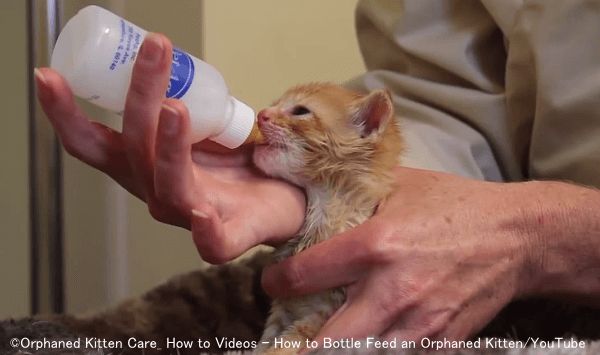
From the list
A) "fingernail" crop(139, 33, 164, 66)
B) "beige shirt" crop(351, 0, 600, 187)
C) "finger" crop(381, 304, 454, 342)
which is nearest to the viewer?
"fingernail" crop(139, 33, 164, 66)

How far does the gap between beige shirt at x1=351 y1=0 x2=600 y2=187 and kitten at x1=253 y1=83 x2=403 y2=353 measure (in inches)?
7.3

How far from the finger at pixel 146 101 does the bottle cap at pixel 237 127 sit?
65 mm

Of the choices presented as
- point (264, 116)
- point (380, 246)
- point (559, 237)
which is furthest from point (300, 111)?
point (559, 237)

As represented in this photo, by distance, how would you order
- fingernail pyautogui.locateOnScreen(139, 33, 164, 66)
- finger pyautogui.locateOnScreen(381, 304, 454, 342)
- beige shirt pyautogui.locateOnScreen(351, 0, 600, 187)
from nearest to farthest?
fingernail pyautogui.locateOnScreen(139, 33, 164, 66) → finger pyautogui.locateOnScreen(381, 304, 454, 342) → beige shirt pyautogui.locateOnScreen(351, 0, 600, 187)

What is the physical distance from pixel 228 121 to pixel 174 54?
0.23 feet

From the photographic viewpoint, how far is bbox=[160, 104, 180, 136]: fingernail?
524mm

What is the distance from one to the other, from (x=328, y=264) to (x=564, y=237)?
0.69 feet

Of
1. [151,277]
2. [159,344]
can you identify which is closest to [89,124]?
[159,344]

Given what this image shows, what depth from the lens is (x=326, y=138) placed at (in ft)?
2.11

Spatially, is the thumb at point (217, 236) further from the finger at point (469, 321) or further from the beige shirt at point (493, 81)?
the beige shirt at point (493, 81)

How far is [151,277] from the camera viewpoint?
1399 millimetres

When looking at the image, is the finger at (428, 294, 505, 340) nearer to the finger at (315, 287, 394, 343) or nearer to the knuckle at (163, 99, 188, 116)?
the finger at (315, 287, 394, 343)

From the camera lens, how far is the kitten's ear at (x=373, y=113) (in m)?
0.65

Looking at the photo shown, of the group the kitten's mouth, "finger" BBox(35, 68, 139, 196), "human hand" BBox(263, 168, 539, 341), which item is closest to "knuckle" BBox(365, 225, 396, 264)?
"human hand" BBox(263, 168, 539, 341)
